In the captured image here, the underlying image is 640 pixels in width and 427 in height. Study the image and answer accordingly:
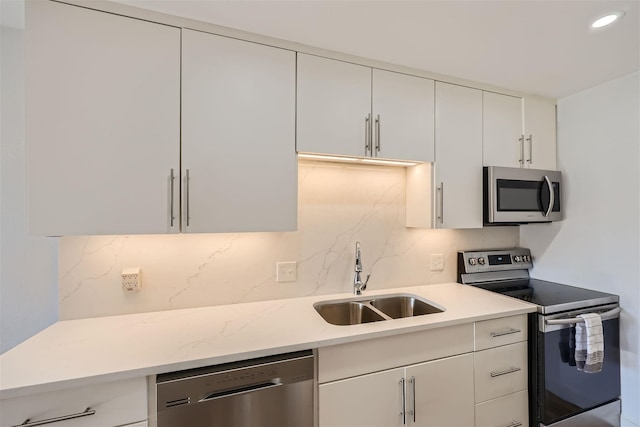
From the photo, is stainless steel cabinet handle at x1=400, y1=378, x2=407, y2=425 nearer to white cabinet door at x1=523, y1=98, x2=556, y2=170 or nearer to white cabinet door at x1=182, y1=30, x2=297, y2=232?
white cabinet door at x1=182, y1=30, x2=297, y2=232

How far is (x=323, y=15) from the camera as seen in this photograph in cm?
125

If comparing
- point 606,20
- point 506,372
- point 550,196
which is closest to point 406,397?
point 506,372

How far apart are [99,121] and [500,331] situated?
213 centimetres

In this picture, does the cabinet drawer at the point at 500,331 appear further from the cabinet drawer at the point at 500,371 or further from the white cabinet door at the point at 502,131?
the white cabinet door at the point at 502,131

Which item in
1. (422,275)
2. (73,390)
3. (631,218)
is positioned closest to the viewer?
(73,390)

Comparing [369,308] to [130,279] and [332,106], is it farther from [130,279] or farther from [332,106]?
[130,279]

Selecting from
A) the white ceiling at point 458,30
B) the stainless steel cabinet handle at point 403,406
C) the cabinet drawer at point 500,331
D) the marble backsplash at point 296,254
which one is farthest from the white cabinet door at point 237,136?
the cabinet drawer at point 500,331

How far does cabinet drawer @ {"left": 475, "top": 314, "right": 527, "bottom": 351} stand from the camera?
4.88 feet

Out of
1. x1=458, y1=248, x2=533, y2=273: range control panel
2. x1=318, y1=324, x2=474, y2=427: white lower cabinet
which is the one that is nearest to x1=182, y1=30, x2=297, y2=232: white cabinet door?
x1=318, y1=324, x2=474, y2=427: white lower cabinet

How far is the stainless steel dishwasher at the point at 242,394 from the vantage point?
1014mm

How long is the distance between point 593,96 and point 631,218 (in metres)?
0.82

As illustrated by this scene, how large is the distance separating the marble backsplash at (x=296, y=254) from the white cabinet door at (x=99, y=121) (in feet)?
1.06

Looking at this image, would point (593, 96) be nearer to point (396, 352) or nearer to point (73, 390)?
point (396, 352)

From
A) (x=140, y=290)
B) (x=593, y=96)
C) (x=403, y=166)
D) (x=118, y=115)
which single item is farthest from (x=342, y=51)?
(x=593, y=96)
